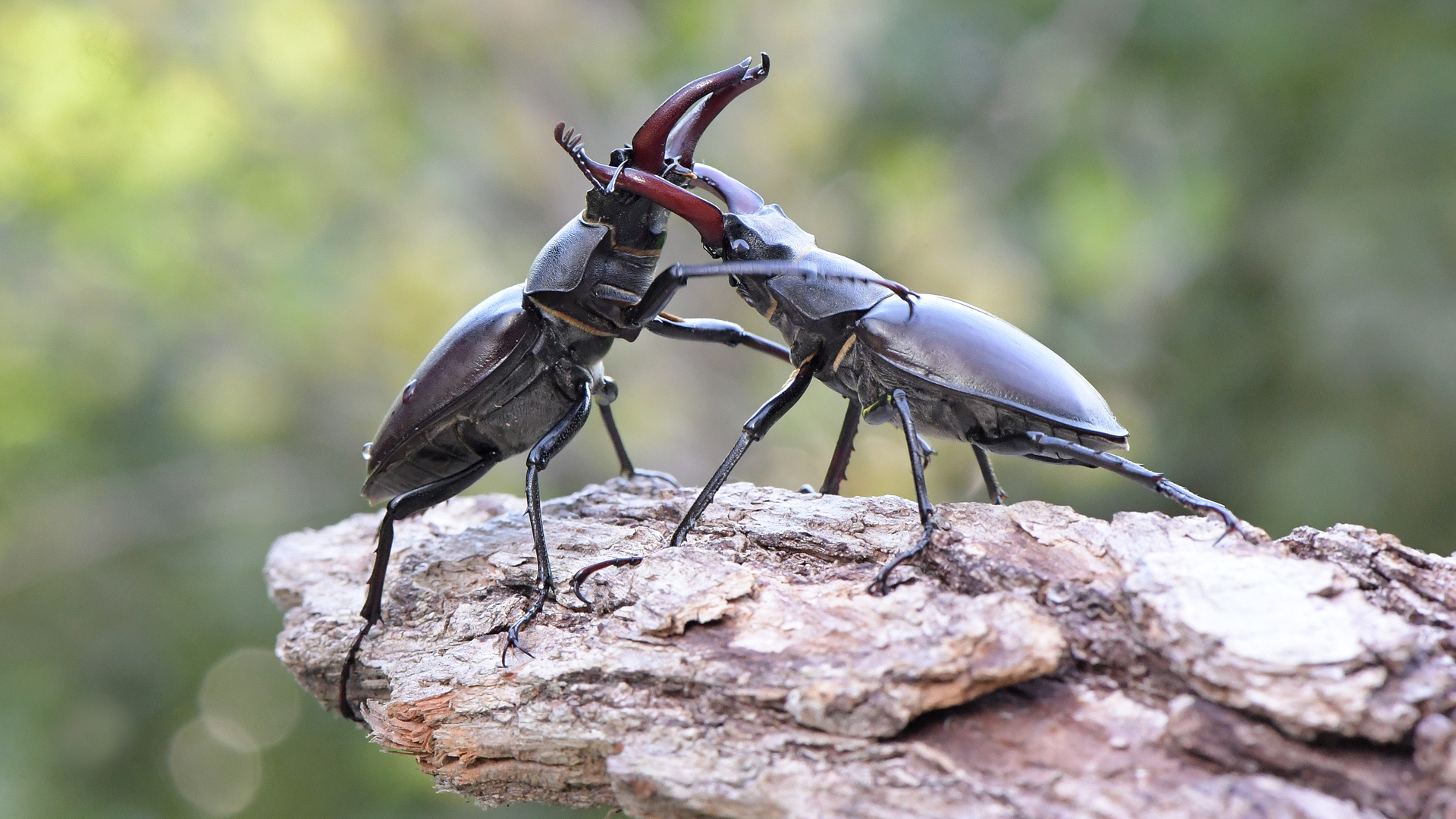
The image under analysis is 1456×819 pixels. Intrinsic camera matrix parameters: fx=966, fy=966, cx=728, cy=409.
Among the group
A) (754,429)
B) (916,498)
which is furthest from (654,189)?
(916,498)

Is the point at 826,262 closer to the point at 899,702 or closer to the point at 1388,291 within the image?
the point at 899,702

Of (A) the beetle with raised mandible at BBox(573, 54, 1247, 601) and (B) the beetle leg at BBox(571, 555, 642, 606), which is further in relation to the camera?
(B) the beetle leg at BBox(571, 555, 642, 606)

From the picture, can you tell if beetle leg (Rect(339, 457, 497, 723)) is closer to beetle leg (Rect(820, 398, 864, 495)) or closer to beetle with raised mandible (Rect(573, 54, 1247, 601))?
beetle with raised mandible (Rect(573, 54, 1247, 601))

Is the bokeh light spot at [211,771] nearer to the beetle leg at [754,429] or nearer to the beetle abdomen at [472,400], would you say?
the beetle abdomen at [472,400]

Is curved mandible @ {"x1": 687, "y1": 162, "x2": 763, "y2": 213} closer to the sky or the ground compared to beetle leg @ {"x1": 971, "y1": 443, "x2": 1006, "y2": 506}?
closer to the sky

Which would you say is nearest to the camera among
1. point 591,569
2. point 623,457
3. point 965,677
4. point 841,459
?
point 965,677

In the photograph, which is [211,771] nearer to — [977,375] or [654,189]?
[654,189]

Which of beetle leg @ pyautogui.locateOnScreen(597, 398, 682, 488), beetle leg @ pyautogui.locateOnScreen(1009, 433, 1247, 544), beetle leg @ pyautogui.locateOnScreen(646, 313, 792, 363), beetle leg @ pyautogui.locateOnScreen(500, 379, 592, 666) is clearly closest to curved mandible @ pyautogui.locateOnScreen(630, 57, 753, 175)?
beetle leg @ pyautogui.locateOnScreen(646, 313, 792, 363)
